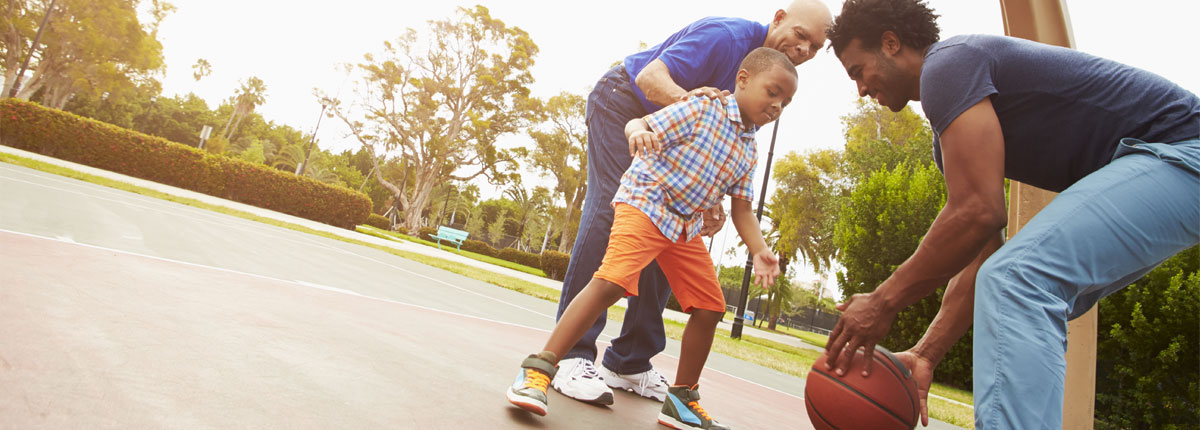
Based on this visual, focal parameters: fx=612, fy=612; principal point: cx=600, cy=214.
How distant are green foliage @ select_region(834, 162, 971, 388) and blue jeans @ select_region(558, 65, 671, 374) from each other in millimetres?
12225

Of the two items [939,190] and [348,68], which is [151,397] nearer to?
[939,190]

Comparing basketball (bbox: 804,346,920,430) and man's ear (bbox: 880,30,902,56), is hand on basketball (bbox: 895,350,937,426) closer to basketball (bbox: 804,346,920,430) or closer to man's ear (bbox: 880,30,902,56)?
basketball (bbox: 804,346,920,430)

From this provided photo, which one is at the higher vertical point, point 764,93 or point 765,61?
point 765,61

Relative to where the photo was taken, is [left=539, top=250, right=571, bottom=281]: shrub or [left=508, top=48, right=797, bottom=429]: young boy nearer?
[left=508, top=48, right=797, bottom=429]: young boy

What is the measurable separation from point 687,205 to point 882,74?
0.92m

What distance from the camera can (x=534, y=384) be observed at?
2.17 meters

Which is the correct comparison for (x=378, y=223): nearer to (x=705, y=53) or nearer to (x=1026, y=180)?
(x=705, y=53)

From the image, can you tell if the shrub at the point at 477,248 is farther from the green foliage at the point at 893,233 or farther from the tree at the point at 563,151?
the green foliage at the point at 893,233

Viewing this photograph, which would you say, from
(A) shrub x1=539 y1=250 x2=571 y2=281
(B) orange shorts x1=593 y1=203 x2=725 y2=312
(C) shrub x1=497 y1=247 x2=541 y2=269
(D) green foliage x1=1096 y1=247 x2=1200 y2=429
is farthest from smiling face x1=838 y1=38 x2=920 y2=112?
(C) shrub x1=497 y1=247 x2=541 y2=269

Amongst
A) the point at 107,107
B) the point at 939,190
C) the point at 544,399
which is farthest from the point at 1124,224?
the point at 107,107

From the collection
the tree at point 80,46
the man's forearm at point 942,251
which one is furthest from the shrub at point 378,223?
the man's forearm at point 942,251

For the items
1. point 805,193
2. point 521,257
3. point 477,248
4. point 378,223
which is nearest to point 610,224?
point 805,193

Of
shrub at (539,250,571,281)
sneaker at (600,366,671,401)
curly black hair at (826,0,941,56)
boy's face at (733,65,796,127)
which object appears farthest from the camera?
shrub at (539,250,571,281)

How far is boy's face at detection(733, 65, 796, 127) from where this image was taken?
269cm
